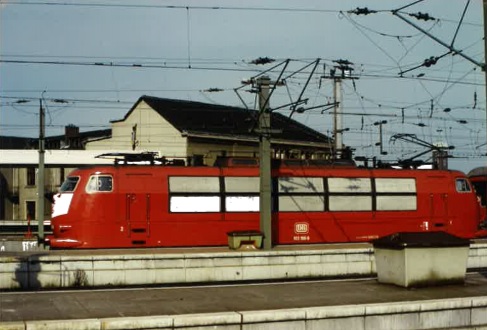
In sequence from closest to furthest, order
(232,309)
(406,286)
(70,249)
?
(232,309) → (406,286) → (70,249)

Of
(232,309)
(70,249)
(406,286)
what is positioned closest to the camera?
(232,309)

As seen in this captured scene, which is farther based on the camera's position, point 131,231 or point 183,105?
point 183,105

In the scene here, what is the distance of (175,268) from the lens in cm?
1569

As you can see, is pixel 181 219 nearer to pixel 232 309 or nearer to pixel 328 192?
pixel 328 192

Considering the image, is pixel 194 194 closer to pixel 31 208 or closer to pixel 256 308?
pixel 256 308

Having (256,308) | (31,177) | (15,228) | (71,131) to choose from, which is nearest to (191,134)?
(31,177)

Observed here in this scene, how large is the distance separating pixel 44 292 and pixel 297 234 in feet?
38.6

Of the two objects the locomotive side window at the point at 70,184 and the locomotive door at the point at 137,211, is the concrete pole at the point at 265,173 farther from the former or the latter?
the locomotive side window at the point at 70,184

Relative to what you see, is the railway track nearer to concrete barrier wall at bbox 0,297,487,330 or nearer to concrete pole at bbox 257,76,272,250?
concrete pole at bbox 257,76,272,250

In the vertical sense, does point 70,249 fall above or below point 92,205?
below

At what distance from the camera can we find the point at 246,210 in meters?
22.8

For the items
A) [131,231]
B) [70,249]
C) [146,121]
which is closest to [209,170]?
[131,231]

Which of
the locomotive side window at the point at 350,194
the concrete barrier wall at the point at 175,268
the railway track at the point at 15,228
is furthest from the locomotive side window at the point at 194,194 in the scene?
the railway track at the point at 15,228

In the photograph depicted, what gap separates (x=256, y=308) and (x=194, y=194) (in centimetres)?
1192
